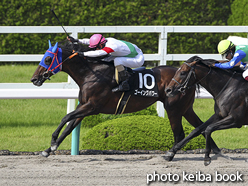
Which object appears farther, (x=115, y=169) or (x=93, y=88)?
(x=93, y=88)

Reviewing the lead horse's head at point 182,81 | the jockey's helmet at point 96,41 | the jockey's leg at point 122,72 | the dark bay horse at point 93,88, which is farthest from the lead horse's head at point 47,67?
the lead horse's head at point 182,81

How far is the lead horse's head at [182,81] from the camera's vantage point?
516cm

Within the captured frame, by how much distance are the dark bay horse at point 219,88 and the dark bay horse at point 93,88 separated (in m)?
0.44

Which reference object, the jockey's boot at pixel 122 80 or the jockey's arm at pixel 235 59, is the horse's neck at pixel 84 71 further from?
the jockey's arm at pixel 235 59

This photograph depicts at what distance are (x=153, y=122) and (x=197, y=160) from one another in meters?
0.92

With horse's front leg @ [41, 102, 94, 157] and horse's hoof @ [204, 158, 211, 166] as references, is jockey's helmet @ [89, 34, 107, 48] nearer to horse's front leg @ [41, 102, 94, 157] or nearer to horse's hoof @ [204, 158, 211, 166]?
horse's front leg @ [41, 102, 94, 157]

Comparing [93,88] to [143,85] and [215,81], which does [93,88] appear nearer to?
[143,85]

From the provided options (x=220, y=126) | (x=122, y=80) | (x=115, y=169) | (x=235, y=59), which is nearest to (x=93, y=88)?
(x=122, y=80)

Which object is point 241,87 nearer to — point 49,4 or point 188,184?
point 188,184

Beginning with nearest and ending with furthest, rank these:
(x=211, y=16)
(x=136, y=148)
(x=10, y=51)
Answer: (x=136, y=148) → (x=10, y=51) → (x=211, y=16)

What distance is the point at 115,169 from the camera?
16.4ft

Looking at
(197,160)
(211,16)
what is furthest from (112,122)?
(211,16)

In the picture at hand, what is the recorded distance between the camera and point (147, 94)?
554 centimetres

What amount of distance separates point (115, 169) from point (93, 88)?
1.03 metres
